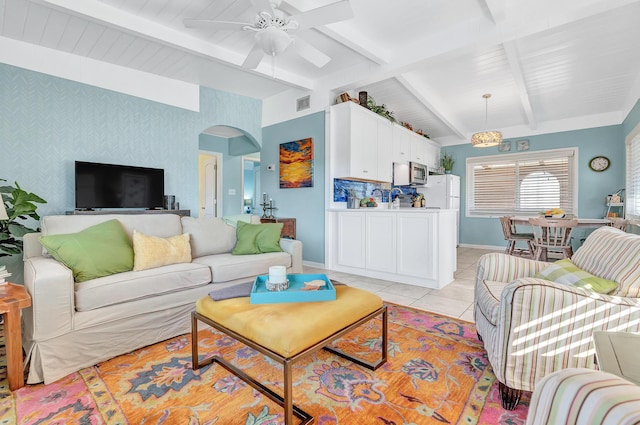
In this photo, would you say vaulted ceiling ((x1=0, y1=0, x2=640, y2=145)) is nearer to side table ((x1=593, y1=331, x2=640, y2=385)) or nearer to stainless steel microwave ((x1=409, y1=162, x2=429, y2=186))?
stainless steel microwave ((x1=409, y1=162, x2=429, y2=186))

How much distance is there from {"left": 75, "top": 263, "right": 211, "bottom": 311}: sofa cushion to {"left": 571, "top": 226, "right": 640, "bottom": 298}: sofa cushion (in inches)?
97.3

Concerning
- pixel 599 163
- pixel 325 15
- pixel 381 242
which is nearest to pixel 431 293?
pixel 381 242

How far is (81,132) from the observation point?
3.75 m

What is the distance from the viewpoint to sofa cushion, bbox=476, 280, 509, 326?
59.8 inches

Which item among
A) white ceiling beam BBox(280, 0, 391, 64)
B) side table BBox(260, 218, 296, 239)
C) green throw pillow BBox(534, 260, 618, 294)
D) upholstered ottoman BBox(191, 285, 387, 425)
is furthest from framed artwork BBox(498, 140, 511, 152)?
upholstered ottoman BBox(191, 285, 387, 425)

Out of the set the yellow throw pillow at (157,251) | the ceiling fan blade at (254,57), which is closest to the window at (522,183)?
the ceiling fan blade at (254,57)

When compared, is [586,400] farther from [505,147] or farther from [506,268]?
[505,147]

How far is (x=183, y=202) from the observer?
4.62 m

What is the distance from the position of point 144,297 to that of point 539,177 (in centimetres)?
700

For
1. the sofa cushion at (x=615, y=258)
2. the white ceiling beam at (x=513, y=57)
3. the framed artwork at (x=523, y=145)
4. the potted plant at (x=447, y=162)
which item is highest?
the white ceiling beam at (x=513, y=57)

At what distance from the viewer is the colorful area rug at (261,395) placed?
4.48 feet

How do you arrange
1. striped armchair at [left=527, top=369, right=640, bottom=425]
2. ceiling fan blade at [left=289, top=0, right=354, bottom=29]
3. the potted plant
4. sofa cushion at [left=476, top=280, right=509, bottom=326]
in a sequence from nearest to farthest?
1. striped armchair at [left=527, top=369, right=640, bottom=425]
2. sofa cushion at [left=476, top=280, right=509, bottom=326]
3. ceiling fan blade at [left=289, top=0, right=354, bottom=29]
4. the potted plant

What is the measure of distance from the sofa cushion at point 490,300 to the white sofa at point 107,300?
1742 mm

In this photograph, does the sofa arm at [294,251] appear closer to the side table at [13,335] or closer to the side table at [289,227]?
the side table at [289,227]
